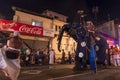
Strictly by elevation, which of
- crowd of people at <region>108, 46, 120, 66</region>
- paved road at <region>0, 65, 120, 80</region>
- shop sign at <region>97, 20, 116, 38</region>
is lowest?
paved road at <region>0, 65, 120, 80</region>

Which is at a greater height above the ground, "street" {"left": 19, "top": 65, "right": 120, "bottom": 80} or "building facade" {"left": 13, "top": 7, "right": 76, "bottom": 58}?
"building facade" {"left": 13, "top": 7, "right": 76, "bottom": 58}

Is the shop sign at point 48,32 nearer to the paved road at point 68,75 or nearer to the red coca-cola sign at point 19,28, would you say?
the red coca-cola sign at point 19,28

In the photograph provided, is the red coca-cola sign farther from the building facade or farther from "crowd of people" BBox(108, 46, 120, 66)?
"crowd of people" BBox(108, 46, 120, 66)

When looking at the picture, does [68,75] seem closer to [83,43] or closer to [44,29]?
[83,43]

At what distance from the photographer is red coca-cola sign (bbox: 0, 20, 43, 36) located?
52.2 feet

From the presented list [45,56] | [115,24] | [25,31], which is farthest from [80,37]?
[115,24]

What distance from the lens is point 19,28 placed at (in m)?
17.2

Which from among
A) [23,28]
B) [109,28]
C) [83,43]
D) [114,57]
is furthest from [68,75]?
[109,28]

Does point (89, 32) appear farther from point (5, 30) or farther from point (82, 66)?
point (5, 30)

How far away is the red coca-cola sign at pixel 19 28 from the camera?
15922mm

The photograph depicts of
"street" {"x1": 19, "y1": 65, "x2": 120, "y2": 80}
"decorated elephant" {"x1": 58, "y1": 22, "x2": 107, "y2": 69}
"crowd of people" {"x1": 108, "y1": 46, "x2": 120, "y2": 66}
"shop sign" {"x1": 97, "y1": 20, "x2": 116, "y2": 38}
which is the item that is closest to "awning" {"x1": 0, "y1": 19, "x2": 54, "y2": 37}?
"decorated elephant" {"x1": 58, "y1": 22, "x2": 107, "y2": 69}

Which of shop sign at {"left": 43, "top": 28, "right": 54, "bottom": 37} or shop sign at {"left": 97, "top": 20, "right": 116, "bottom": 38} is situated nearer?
shop sign at {"left": 43, "top": 28, "right": 54, "bottom": 37}

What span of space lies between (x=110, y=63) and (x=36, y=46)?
9680 mm

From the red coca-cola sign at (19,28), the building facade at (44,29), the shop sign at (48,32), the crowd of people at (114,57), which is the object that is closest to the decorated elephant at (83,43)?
the crowd of people at (114,57)
